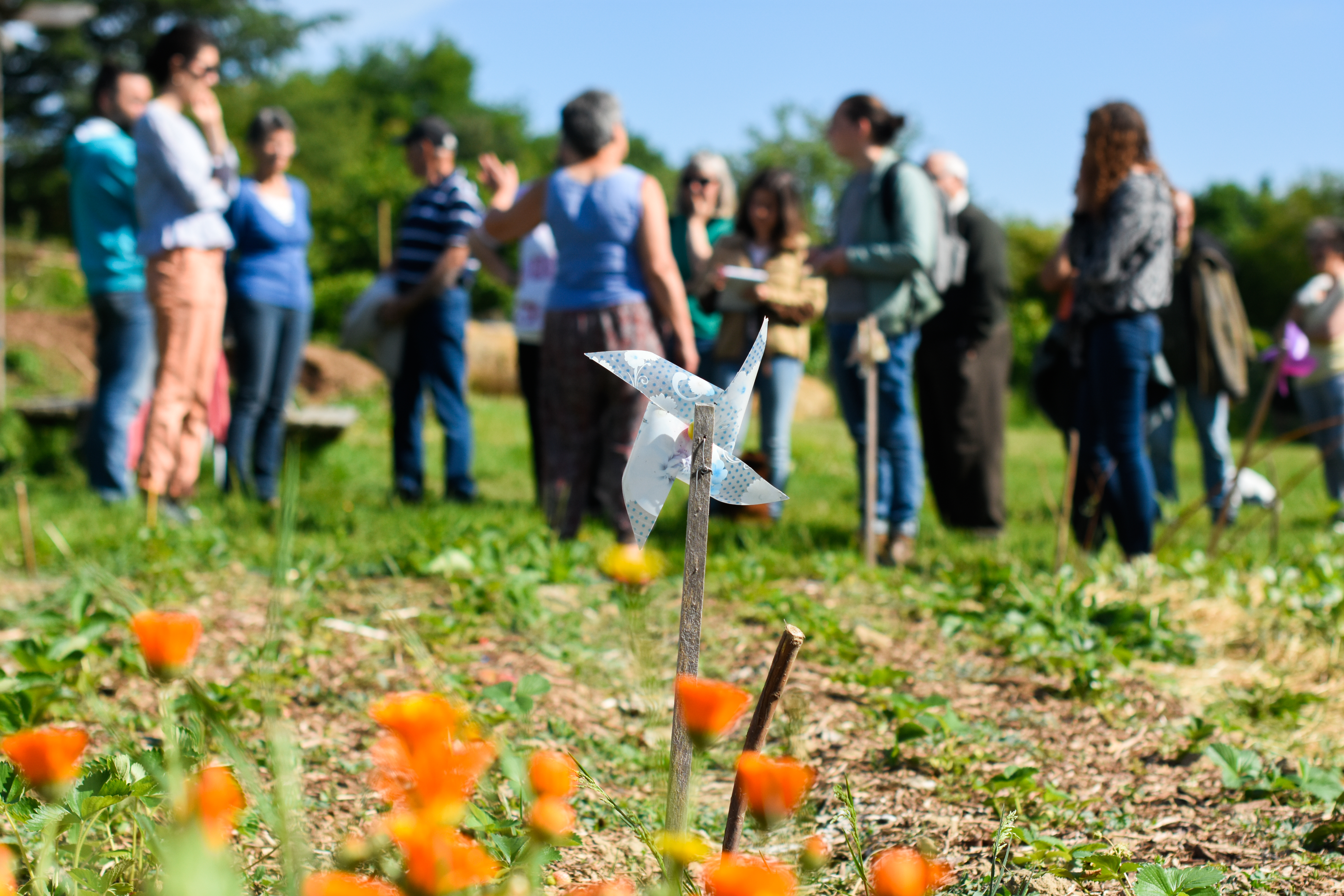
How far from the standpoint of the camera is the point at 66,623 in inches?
94.0

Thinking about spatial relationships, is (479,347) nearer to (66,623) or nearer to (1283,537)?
(1283,537)

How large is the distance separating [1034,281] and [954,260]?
77.4 ft

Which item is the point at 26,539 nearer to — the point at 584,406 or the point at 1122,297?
the point at 584,406

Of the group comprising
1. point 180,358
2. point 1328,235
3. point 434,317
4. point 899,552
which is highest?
point 1328,235

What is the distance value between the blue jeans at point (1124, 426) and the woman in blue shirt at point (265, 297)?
3302mm

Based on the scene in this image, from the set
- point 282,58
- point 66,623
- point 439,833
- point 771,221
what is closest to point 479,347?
point 771,221

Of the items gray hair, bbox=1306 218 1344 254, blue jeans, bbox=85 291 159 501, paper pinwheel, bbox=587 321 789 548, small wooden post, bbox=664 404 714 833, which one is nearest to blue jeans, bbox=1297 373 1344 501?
gray hair, bbox=1306 218 1344 254

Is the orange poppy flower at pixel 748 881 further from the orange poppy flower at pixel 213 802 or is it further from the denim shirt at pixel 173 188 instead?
the denim shirt at pixel 173 188

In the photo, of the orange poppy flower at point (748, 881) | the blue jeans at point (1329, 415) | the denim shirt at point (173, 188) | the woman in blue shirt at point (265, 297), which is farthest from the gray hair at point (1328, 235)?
the orange poppy flower at point (748, 881)

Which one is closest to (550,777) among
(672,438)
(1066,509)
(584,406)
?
(672,438)

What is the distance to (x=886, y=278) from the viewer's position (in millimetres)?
4008

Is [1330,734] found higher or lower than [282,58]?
lower

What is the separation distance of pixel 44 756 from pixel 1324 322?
579cm

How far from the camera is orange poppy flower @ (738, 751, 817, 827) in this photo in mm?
915
